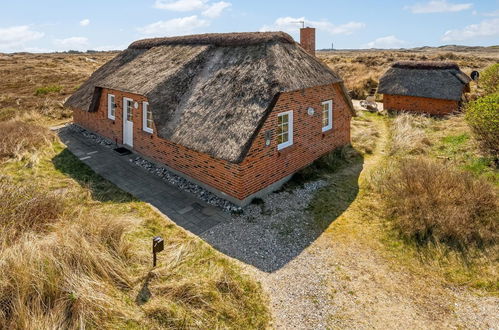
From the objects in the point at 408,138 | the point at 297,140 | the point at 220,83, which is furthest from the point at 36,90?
the point at 408,138

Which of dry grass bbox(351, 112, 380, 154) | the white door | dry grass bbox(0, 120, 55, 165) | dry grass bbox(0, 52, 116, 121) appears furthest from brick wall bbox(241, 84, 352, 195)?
dry grass bbox(0, 52, 116, 121)

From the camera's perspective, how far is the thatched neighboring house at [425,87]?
2220cm

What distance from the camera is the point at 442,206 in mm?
8898

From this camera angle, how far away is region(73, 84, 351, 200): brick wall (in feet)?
33.6

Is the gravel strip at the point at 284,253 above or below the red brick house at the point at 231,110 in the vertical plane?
below

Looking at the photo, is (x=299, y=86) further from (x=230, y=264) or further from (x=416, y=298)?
(x=416, y=298)

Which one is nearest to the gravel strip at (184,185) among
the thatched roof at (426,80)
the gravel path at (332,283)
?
the gravel path at (332,283)

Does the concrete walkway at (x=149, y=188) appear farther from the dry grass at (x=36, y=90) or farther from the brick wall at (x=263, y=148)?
the dry grass at (x=36, y=90)

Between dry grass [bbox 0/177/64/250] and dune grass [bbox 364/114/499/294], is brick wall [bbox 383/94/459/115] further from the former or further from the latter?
dry grass [bbox 0/177/64/250]

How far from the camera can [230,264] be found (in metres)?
7.57

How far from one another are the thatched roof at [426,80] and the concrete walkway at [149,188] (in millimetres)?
20172

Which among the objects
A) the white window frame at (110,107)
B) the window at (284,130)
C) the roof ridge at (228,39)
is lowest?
the window at (284,130)

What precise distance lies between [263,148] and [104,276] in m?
6.15

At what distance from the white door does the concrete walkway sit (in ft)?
3.00
